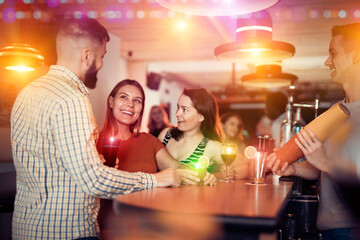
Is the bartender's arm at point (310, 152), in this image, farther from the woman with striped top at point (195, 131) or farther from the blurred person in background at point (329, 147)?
the woman with striped top at point (195, 131)

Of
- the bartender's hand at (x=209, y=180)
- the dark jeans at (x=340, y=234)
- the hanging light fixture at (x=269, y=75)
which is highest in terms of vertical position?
the hanging light fixture at (x=269, y=75)

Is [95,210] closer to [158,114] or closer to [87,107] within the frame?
[87,107]

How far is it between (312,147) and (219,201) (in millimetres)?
678

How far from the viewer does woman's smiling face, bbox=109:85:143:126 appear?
8.55 feet

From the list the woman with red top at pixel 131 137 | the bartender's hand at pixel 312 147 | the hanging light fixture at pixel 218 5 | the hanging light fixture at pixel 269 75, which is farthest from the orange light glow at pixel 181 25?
the bartender's hand at pixel 312 147

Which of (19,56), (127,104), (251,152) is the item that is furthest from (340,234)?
(19,56)

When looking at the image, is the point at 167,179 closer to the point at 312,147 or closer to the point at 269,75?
the point at 312,147

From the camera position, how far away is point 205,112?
280cm

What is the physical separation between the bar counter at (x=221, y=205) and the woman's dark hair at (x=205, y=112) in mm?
1013

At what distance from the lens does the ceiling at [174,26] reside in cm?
401

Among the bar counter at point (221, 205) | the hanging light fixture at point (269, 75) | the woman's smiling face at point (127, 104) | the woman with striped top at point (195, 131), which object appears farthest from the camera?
the hanging light fixture at point (269, 75)

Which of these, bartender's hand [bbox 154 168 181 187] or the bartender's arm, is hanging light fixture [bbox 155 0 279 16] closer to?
the bartender's arm

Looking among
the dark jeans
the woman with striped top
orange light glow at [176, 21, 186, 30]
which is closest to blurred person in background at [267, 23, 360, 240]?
the dark jeans

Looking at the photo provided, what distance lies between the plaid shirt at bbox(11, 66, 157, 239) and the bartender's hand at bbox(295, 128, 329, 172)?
2.94 feet
